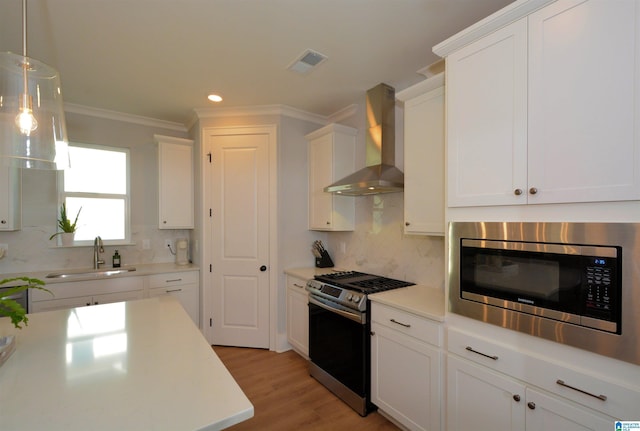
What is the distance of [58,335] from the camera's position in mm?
1445

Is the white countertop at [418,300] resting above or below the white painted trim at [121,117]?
below

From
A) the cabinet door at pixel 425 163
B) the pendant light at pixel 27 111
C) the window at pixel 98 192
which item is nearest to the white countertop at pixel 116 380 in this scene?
the pendant light at pixel 27 111

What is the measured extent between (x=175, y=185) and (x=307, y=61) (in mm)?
2198

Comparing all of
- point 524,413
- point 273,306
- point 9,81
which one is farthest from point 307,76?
point 524,413

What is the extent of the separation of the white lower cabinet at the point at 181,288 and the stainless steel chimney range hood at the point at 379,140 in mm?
1916

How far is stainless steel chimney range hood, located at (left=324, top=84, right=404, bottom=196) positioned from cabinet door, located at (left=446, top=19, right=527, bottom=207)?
3.06 ft

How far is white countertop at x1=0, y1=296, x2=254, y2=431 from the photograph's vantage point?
0.83 m

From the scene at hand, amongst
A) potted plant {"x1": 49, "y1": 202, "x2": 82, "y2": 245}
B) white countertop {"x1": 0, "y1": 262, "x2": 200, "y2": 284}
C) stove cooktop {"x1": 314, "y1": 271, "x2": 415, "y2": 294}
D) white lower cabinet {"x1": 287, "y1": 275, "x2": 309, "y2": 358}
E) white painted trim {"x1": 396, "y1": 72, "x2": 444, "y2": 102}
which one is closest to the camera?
white painted trim {"x1": 396, "y1": 72, "x2": 444, "y2": 102}

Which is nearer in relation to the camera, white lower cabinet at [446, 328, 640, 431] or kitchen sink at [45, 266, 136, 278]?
white lower cabinet at [446, 328, 640, 431]

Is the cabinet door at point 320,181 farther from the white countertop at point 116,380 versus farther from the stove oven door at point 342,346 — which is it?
the white countertop at point 116,380

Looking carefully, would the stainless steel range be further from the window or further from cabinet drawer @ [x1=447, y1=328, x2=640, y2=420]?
the window

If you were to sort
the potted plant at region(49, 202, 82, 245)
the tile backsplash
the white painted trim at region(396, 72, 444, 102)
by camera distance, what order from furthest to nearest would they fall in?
the potted plant at region(49, 202, 82, 245)
the tile backsplash
the white painted trim at region(396, 72, 444, 102)

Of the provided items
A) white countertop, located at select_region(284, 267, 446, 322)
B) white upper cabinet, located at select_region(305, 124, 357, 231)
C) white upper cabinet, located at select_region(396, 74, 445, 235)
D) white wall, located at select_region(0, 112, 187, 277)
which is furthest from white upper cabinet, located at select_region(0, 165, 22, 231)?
white upper cabinet, located at select_region(396, 74, 445, 235)

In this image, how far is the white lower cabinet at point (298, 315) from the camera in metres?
2.97
